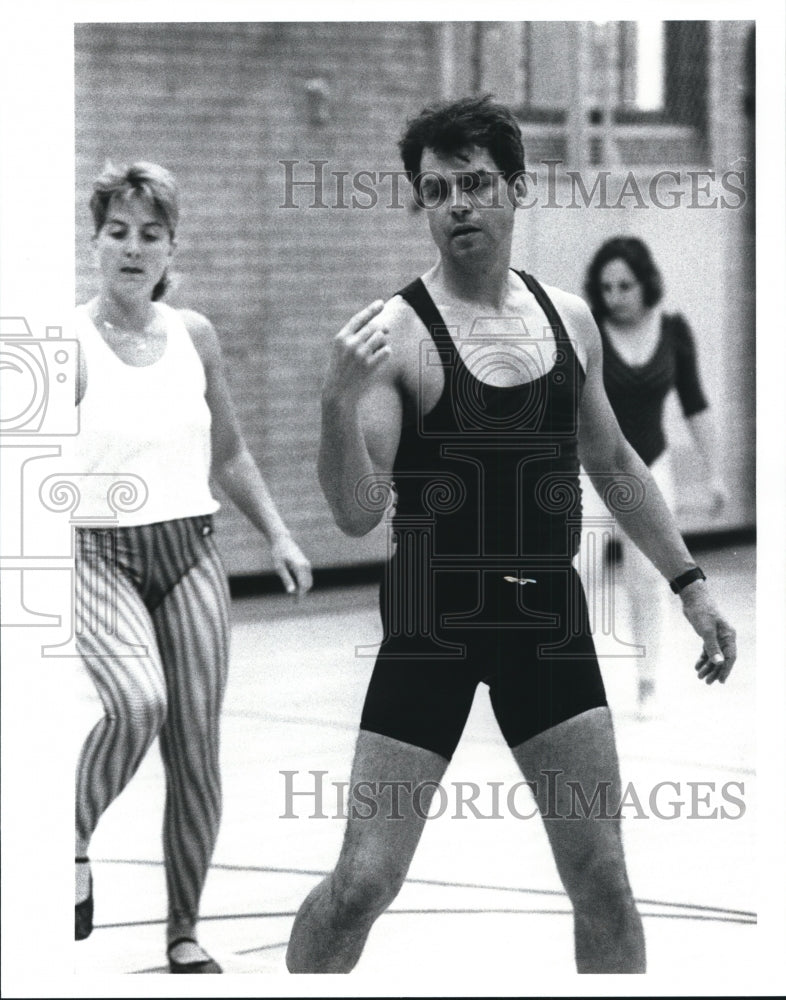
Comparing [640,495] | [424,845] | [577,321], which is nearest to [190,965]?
[424,845]

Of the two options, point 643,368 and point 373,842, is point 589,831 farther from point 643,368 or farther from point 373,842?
point 643,368

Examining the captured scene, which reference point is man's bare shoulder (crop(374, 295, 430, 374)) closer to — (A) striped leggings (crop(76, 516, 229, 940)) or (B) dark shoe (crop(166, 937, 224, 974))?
(A) striped leggings (crop(76, 516, 229, 940))

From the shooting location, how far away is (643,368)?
24.6ft

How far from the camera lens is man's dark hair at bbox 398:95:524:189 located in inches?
164

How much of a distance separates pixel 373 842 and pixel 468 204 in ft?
4.31

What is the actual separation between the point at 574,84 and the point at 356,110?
1.29 m

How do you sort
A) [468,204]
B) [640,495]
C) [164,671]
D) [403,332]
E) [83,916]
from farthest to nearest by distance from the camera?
[164,671], [83,916], [640,495], [468,204], [403,332]

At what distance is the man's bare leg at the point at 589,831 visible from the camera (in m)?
4.00

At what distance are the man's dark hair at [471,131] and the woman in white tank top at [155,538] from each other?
75cm

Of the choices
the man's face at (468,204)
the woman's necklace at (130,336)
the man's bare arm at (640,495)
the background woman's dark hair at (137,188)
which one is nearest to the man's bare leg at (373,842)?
the man's bare arm at (640,495)

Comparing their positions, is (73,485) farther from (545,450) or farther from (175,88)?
(175,88)

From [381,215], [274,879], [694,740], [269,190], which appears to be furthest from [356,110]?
[274,879]

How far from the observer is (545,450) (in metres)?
4.14

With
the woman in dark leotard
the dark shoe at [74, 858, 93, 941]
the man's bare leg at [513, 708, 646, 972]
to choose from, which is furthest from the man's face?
the woman in dark leotard
